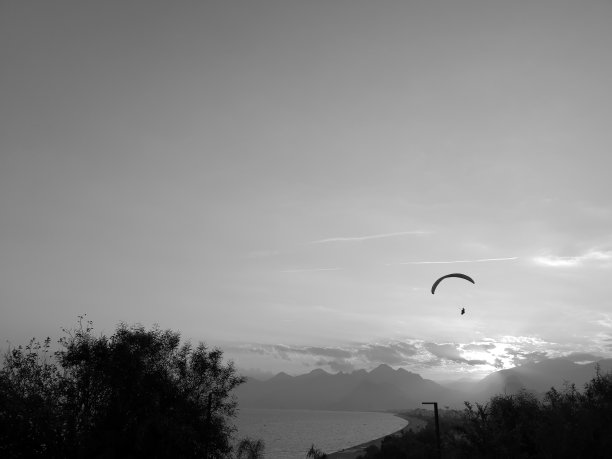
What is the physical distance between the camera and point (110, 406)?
34.2m

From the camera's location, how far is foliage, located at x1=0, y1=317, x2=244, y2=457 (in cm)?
3061

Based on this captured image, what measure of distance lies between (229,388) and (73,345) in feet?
49.9

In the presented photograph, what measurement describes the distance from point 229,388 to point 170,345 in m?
8.05

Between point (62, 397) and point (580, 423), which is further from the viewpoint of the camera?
point (580, 423)

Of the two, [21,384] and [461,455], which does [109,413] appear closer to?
[21,384]

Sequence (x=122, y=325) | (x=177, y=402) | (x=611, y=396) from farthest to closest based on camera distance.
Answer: (x=611, y=396) < (x=122, y=325) < (x=177, y=402)

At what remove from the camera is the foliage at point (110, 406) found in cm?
3061

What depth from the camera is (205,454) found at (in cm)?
3559

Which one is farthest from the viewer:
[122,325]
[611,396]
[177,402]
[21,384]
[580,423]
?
[611,396]

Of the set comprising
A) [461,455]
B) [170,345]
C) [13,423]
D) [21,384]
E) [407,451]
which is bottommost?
[407,451]

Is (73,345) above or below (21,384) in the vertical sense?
above

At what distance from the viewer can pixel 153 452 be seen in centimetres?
3159

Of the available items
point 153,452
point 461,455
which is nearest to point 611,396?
point 461,455

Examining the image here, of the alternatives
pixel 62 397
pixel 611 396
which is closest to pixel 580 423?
pixel 611 396
